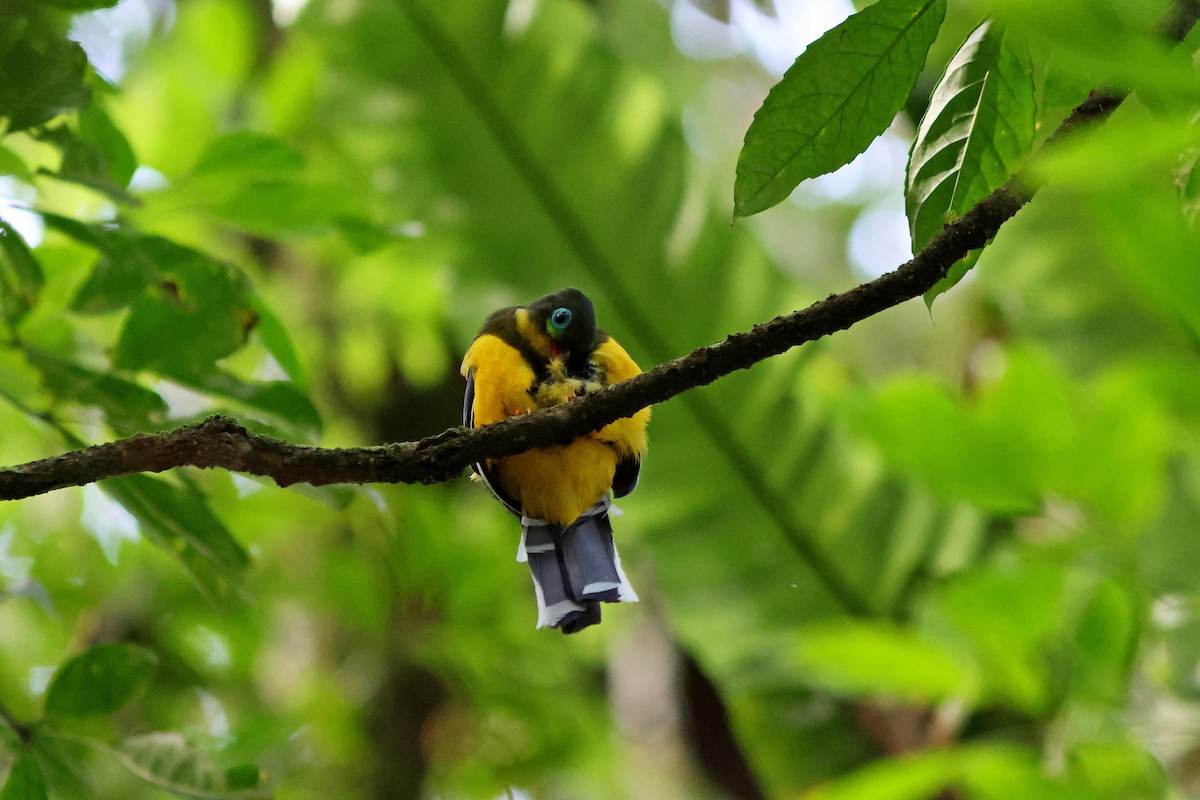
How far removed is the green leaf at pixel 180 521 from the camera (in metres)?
1.66

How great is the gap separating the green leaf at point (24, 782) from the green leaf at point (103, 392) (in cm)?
50

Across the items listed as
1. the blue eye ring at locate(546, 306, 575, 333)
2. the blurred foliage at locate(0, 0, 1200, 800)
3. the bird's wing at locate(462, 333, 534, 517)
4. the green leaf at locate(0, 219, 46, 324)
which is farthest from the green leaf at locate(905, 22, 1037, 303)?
the green leaf at locate(0, 219, 46, 324)

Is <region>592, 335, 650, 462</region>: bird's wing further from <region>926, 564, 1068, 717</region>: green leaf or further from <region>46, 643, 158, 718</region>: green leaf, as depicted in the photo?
<region>46, 643, 158, 718</region>: green leaf

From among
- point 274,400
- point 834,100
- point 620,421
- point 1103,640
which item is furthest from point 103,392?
point 1103,640

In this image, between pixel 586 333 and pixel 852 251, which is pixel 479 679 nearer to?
pixel 586 333

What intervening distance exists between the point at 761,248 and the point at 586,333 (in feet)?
6.90

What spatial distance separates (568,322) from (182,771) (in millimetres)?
953

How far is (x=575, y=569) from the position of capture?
72.7 inches

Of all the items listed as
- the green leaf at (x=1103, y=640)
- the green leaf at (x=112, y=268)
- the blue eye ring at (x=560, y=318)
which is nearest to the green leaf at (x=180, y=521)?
the green leaf at (x=112, y=268)

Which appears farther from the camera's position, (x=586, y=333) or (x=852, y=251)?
(x=852, y=251)

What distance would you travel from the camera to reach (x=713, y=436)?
371cm

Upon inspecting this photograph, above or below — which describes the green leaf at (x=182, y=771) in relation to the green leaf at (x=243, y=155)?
below

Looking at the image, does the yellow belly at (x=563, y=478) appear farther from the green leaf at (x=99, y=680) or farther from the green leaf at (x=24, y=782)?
the green leaf at (x=24, y=782)

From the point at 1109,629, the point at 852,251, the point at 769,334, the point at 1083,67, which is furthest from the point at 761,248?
the point at 852,251
